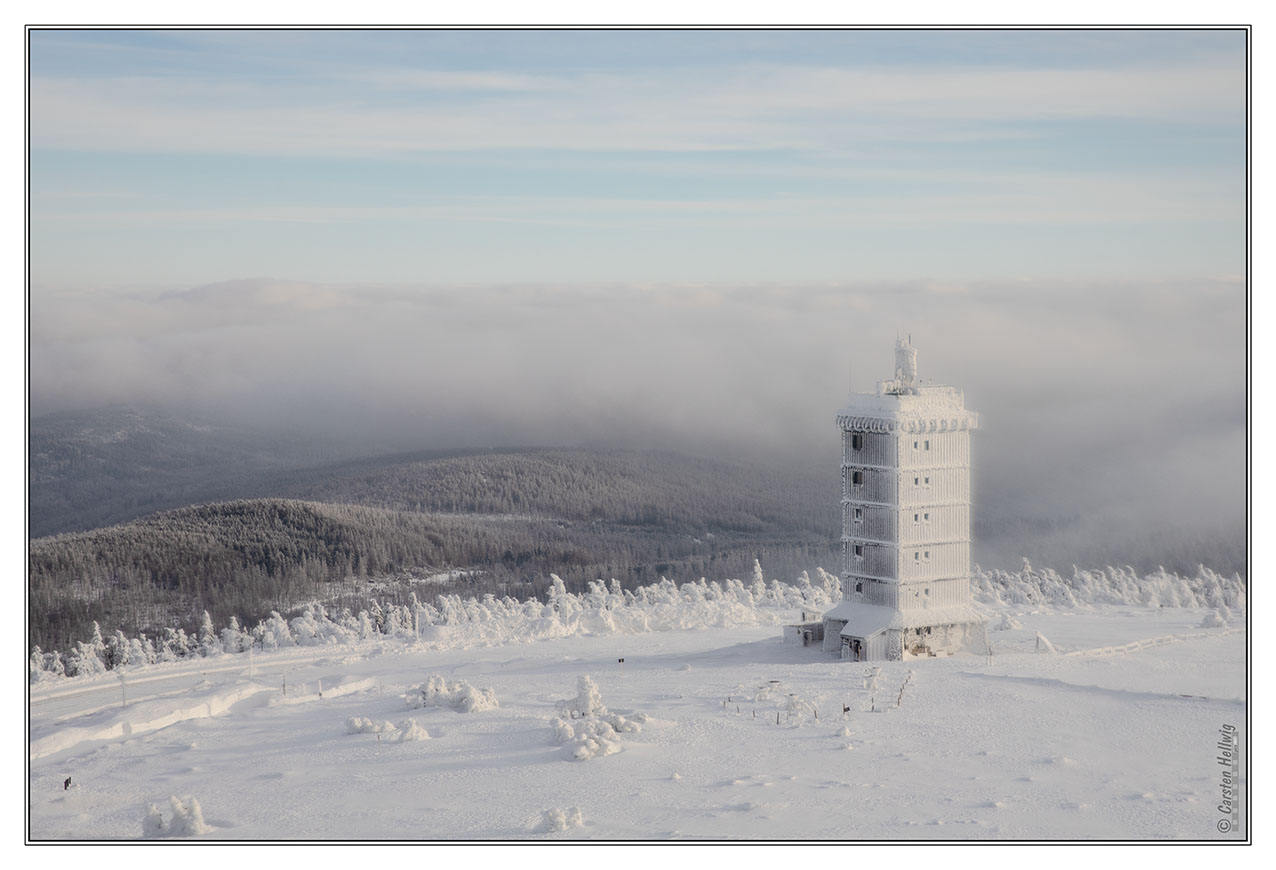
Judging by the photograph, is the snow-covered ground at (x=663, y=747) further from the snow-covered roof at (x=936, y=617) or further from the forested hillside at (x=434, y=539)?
the forested hillside at (x=434, y=539)

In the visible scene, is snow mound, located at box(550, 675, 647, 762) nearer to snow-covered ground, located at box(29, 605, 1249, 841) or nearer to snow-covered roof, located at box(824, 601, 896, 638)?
snow-covered ground, located at box(29, 605, 1249, 841)

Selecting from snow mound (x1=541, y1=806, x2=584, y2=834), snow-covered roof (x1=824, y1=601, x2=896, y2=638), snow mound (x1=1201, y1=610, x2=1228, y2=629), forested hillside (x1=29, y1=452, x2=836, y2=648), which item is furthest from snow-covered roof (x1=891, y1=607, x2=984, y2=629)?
forested hillside (x1=29, y1=452, x2=836, y2=648)

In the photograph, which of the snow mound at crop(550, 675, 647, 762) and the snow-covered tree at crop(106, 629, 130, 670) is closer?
the snow mound at crop(550, 675, 647, 762)

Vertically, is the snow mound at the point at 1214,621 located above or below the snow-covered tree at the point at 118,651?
above

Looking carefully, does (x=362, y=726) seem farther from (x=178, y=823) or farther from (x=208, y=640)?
(x=208, y=640)

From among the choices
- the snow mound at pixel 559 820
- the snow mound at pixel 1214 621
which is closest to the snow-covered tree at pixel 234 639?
the snow mound at pixel 559 820

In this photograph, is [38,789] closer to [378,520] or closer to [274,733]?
[274,733]

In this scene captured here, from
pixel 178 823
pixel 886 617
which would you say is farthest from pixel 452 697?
pixel 886 617
